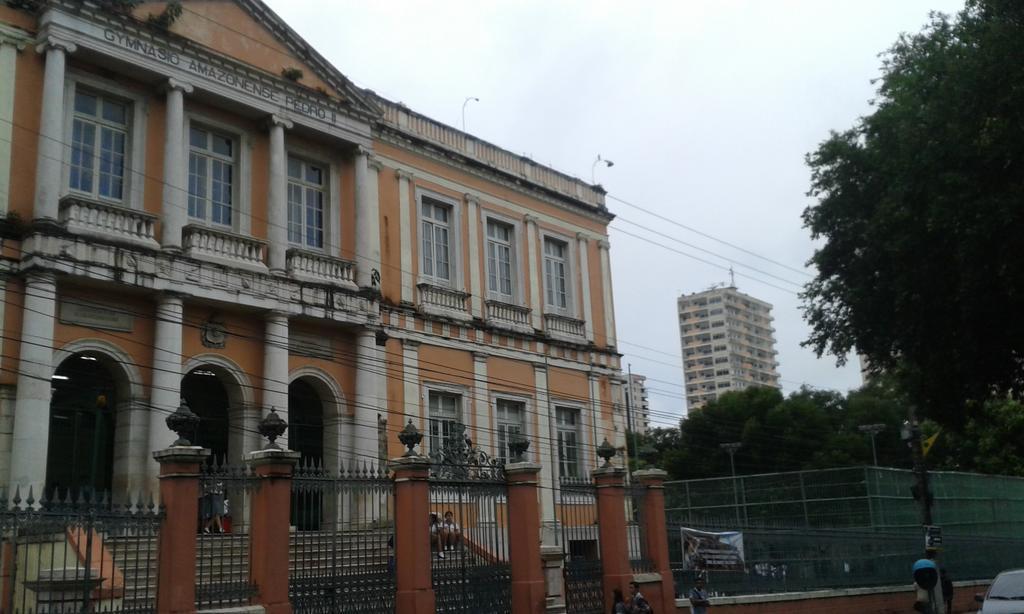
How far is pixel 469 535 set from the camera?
15.3 m

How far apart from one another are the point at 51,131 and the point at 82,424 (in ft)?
16.2

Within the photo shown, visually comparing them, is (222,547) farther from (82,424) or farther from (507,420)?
(507,420)

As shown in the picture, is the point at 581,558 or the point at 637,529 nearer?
the point at 581,558

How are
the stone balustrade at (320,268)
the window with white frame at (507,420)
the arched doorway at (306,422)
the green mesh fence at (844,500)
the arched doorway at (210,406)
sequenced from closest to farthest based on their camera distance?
the arched doorway at (210,406), the stone balustrade at (320,268), the arched doorway at (306,422), the window with white frame at (507,420), the green mesh fence at (844,500)

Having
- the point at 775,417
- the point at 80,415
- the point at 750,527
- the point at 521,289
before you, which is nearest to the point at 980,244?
the point at 750,527

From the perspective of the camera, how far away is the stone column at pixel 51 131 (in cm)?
1656

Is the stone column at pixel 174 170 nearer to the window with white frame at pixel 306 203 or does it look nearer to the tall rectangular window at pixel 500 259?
the window with white frame at pixel 306 203

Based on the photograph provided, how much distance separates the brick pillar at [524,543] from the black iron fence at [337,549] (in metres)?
2.09

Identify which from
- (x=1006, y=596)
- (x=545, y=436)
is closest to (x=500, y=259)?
(x=545, y=436)

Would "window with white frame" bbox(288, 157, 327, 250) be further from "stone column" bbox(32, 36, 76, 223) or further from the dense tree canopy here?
the dense tree canopy

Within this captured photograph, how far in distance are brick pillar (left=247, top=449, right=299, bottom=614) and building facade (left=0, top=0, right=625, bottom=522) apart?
4.91 meters

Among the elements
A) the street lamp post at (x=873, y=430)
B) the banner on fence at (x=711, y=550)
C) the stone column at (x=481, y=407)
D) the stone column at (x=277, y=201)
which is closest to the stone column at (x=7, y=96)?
the stone column at (x=277, y=201)

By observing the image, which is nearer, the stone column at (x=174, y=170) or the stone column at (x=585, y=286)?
the stone column at (x=174, y=170)

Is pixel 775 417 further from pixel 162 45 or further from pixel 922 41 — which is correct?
pixel 162 45
